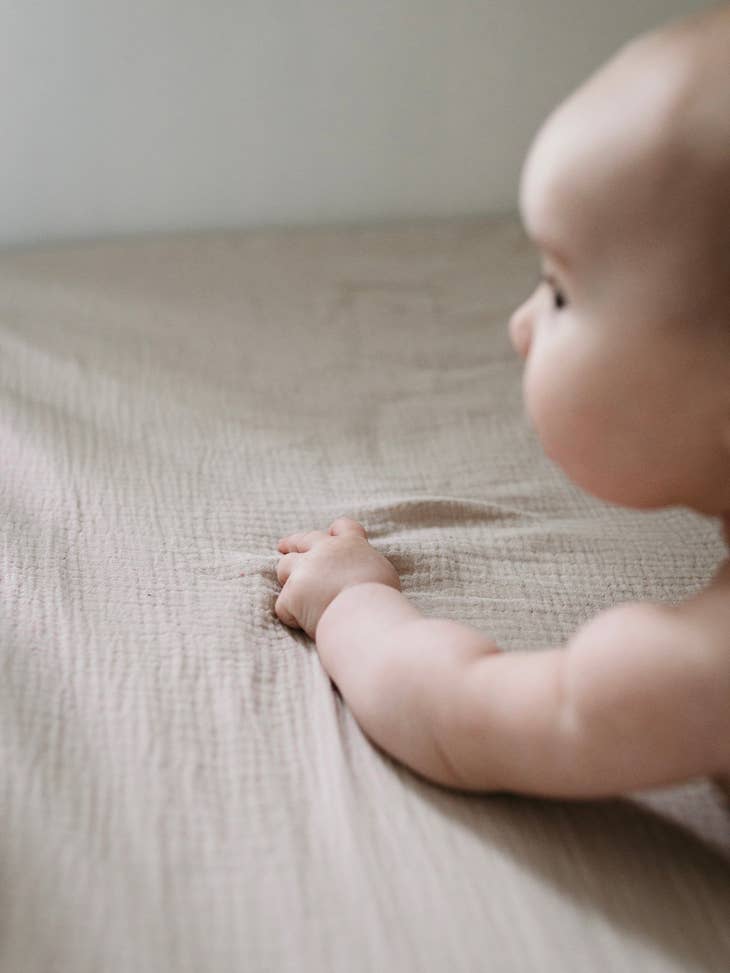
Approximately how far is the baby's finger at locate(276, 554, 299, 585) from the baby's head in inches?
11.5

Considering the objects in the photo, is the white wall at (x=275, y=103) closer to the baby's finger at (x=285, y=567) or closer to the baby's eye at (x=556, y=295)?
the baby's finger at (x=285, y=567)

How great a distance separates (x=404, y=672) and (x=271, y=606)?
190mm

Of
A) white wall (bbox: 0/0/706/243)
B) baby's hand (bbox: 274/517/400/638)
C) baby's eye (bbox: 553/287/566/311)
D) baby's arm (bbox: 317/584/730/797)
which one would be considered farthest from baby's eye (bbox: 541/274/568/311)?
white wall (bbox: 0/0/706/243)

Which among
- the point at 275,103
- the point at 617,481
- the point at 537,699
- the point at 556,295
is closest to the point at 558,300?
the point at 556,295

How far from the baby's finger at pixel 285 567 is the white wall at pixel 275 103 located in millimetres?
849

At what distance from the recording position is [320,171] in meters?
1.64

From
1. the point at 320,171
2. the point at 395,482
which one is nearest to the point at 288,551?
the point at 395,482

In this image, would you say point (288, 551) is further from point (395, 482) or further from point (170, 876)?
point (170, 876)

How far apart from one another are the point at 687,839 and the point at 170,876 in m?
0.31

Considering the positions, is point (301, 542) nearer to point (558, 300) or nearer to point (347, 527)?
point (347, 527)

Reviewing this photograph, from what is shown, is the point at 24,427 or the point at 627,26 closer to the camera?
the point at 24,427

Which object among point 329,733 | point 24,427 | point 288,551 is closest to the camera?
point 329,733

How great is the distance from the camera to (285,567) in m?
0.91

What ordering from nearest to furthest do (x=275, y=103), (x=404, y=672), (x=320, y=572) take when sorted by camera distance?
(x=404, y=672) < (x=320, y=572) < (x=275, y=103)
